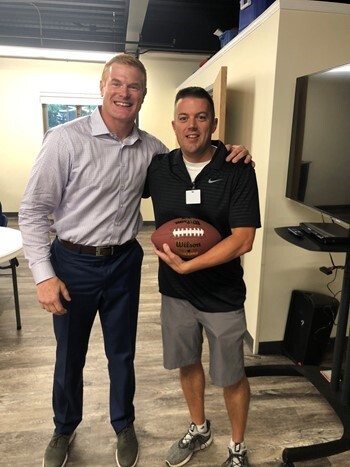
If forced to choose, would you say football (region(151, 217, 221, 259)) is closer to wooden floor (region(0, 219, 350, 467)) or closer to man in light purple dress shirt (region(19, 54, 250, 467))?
man in light purple dress shirt (region(19, 54, 250, 467))

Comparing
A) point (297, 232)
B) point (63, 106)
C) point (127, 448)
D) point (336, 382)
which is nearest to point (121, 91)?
point (297, 232)

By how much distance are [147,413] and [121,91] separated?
1616mm

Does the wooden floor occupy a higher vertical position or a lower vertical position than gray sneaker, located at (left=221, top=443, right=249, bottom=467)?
lower

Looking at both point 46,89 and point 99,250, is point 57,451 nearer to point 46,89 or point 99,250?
point 99,250

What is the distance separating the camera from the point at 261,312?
8.38ft

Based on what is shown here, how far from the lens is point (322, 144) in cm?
201

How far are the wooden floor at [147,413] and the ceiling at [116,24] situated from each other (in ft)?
12.0

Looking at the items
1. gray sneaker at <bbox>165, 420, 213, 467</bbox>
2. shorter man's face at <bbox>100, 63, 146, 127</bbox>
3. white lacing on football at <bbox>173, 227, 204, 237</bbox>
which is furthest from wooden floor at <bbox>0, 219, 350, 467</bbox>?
shorter man's face at <bbox>100, 63, 146, 127</bbox>

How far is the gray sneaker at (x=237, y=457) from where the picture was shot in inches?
64.6

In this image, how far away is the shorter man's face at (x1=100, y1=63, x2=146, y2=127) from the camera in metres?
1.43

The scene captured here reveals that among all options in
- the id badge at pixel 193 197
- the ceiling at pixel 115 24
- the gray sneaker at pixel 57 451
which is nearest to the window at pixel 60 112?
the ceiling at pixel 115 24

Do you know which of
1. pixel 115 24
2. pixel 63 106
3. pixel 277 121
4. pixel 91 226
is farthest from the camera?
pixel 63 106

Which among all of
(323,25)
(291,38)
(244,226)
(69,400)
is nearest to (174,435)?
(69,400)

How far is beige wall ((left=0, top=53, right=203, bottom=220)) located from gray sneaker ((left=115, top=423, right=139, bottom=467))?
5.12 meters
